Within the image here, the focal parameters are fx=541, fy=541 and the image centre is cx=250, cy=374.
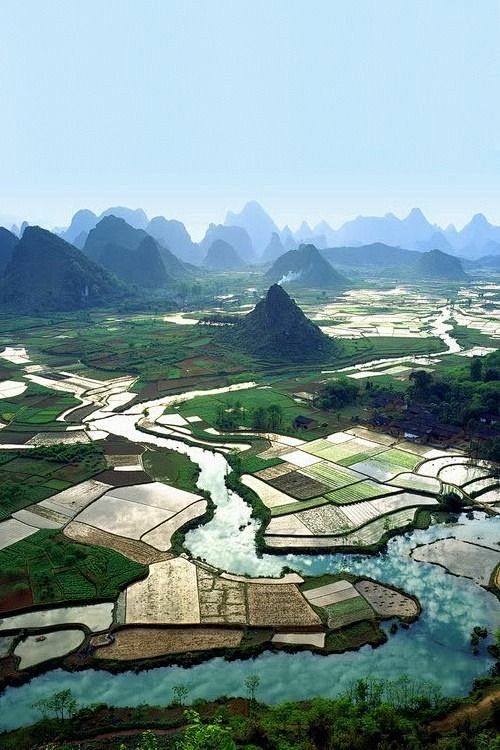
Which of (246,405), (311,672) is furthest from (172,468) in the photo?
(311,672)

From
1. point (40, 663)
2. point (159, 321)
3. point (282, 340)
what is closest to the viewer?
point (40, 663)

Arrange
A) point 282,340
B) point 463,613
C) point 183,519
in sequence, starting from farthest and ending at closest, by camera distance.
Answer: point 282,340 < point 183,519 < point 463,613

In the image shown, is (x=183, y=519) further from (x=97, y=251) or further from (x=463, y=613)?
(x=97, y=251)

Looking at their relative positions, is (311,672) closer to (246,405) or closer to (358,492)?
(358,492)

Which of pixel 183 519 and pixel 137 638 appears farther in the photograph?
pixel 183 519


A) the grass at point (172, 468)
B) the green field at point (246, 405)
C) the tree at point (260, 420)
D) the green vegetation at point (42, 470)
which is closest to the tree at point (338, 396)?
the green field at point (246, 405)

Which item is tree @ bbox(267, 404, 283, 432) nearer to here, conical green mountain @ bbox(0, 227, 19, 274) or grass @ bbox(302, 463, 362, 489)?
grass @ bbox(302, 463, 362, 489)

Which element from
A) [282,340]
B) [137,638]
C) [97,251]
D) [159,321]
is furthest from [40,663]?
[97,251]
